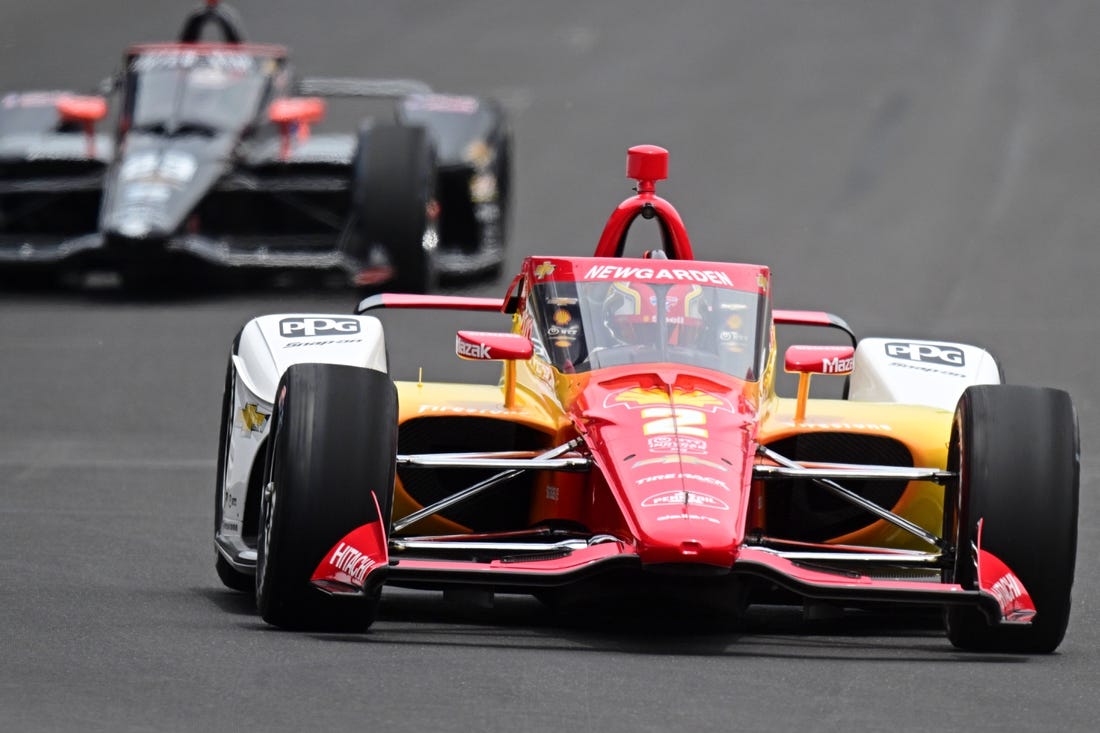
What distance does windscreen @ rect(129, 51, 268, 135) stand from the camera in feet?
66.3

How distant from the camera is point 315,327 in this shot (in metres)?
10.6

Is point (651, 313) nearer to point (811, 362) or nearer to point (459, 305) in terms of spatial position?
point (811, 362)

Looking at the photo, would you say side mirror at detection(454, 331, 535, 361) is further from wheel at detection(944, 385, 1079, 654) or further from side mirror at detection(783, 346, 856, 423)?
wheel at detection(944, 385, 1079, 654)

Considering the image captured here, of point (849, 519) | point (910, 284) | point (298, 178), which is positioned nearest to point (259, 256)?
point (298, 178)

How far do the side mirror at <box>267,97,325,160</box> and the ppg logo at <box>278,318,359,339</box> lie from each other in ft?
30.5

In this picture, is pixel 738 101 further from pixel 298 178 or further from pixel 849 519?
pixel 849 519

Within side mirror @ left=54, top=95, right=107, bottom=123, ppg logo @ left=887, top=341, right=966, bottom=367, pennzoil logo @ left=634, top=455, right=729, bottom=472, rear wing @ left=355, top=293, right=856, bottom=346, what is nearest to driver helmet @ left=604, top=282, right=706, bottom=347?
rear wing @ left=355, top=293, right=856, bottom=346

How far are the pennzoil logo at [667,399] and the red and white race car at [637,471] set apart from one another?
0.02 meters

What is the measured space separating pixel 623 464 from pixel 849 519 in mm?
1465

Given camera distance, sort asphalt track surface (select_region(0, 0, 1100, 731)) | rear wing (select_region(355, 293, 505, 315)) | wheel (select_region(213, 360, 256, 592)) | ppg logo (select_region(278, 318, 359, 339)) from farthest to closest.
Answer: rear wing (select_region(355, 293, 505, 315)), ppg logo (select_region(278, 318, 359, 339)), wheel (select_region(213, 360, 256, 592)), asphalt track surface (select_region(0, 0, 1100, 731))

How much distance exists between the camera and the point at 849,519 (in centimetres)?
972

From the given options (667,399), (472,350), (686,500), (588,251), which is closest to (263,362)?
(472,350)

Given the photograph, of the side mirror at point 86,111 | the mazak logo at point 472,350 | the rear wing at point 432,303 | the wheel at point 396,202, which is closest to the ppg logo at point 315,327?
the rear wing at point 432,303

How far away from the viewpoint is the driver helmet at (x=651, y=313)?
31.4 ft
